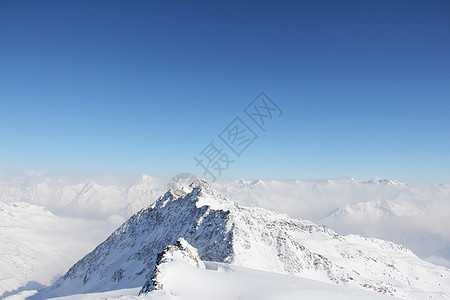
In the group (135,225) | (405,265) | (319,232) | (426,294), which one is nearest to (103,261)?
(135,225)

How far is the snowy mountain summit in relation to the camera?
232 feet

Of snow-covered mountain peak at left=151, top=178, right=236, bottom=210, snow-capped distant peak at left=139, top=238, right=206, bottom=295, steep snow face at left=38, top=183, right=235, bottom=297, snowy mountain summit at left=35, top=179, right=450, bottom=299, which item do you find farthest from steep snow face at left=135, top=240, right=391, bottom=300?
snow-covered mountain peak at left=151, top=178, right=236, bottom=210

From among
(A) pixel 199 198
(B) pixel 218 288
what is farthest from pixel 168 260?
(A) pixel 199 198

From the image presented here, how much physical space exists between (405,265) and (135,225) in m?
166

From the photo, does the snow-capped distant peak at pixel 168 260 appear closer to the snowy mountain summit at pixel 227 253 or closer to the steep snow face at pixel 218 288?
the steep snow face at pixel 218 288

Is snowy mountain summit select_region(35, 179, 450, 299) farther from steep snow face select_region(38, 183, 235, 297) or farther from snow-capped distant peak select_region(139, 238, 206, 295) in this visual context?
snow-capped distant peak select_region(139, 238, 206, 295)

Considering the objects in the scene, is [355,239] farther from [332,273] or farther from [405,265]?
[332,273]

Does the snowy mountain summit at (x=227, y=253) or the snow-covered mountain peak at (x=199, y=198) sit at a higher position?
the snow-covered mountain peak at (x=199, y=198)

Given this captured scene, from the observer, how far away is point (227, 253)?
2598 inches

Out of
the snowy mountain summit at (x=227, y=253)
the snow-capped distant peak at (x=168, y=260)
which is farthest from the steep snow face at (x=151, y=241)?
the snow-capped distant peak at (x=168, y=260)

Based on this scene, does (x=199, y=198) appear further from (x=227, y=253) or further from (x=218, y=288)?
(x=218, y=288)

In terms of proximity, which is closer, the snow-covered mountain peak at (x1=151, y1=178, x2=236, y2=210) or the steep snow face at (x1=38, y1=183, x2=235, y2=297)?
the steep snow face at (x1=38, y1=183, x2=235, y2=297)

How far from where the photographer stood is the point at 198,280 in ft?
67.6

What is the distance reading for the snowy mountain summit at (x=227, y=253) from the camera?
2785 inches
